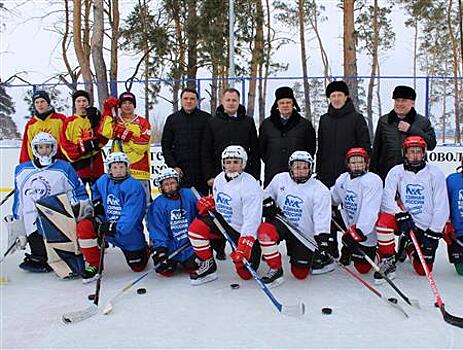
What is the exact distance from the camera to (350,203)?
3482 millimetres

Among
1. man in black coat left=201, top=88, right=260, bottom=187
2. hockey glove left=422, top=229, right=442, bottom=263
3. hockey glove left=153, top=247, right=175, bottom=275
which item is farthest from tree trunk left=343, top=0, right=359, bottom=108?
hockey glove left=153, top=247, right=175, bottom=275

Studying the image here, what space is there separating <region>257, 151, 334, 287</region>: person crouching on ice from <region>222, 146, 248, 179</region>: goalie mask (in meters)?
0.28

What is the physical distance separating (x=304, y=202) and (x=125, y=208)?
3.91 feet

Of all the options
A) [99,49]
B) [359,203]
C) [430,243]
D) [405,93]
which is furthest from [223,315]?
[99,49]

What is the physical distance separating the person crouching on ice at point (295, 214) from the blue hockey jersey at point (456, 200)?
0.84 meters

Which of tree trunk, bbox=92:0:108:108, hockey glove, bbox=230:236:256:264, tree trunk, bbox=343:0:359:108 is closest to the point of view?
hockey glove, bbox=230:236:256:264

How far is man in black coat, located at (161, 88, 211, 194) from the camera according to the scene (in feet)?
12.6

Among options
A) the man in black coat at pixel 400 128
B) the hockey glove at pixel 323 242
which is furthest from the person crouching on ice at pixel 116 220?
the man in black coat at pixel 400 128

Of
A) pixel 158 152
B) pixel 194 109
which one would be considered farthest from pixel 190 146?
pixel 158 152

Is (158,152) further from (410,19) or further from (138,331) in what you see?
(410,19)

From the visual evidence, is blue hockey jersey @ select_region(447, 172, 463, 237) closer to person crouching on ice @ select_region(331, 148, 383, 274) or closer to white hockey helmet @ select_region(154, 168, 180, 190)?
person crouching on ice @ select_region(331, 148, 383, 274)

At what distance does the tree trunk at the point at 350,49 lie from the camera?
9477 millimetres

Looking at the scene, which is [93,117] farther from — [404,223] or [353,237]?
[404,223]

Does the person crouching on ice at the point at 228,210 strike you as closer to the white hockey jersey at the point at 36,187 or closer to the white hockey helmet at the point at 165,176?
the white hockey helmet at the point at 165,176
